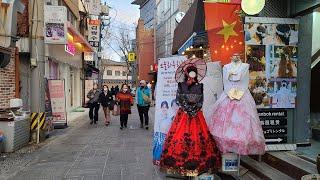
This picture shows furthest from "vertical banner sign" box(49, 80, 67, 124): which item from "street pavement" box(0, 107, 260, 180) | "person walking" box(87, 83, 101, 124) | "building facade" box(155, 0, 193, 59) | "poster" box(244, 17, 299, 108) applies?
"building facade" box(155, 0, 193, 59)

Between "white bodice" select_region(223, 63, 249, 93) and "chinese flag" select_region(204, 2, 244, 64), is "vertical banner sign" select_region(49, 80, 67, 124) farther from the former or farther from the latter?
"white bodice" select_region(223, 63, 249, 93)

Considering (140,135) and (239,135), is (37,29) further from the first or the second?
(239,135)

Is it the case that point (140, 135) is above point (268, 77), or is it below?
below

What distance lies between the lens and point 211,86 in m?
7.34

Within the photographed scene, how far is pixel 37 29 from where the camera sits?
12367 millimetres

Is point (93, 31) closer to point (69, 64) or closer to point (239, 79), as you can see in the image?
point (69, 64)

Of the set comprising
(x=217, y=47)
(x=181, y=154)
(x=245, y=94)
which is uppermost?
(x=217, y=47)

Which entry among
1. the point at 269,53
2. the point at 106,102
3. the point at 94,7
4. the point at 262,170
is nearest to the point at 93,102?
the point at 106,102

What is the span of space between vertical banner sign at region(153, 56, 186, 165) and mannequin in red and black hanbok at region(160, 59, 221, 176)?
68cm

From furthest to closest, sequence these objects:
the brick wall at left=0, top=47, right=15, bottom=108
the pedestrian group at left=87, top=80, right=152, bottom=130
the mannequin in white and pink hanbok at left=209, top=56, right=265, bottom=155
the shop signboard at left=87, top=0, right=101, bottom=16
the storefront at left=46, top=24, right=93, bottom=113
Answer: the shop signboard at left=87, top=0, right=101, bottom=16 → the storefront at left=46, top=24, right=93, bottom=113 → the pedestrian group at left=87, top=80, right=152, bottom=130 → the brick wall at left=0, top=47, right=15, bottom=108 → the mannequin in white and pink hanbok at left=209, top=56, right=265, bottom=155

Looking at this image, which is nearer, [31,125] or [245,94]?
[245,94]

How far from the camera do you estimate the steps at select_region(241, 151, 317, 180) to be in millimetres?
6320

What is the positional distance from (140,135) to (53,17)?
15.4 feet

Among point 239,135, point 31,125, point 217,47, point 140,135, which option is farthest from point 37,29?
point 239,135
